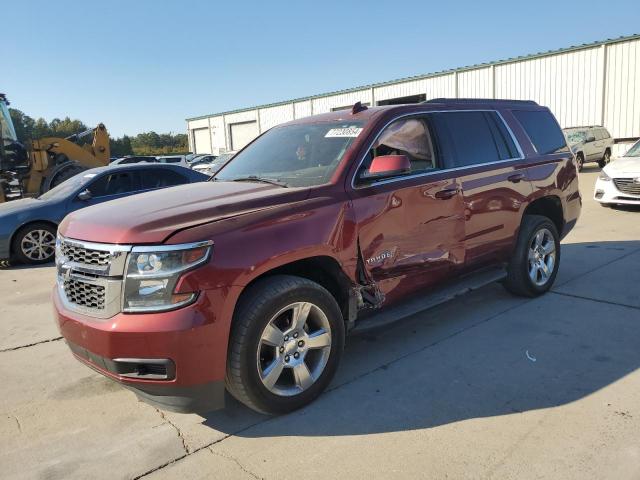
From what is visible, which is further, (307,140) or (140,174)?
(140,174)

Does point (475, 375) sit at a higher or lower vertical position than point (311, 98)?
lower

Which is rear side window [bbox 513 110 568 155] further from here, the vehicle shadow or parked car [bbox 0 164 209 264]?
parked car [bbox 0 164 209 264]

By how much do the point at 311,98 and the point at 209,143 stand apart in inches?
593

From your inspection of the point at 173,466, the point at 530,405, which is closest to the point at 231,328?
the point at 173,466

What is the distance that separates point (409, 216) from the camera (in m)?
3.94

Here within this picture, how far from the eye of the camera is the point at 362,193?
367 centimetres

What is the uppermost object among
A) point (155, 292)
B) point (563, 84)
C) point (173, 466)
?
point (563, 84)

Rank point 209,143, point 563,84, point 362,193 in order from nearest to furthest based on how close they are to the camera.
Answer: point 362,193 → point 563,84 → point 209,143

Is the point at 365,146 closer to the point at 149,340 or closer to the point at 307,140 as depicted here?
the point at 307,140

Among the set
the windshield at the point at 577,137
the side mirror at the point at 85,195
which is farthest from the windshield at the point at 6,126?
the windshield at the point at 577,137

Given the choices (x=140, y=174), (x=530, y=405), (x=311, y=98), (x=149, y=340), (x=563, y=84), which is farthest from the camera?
(x=311, y=98)

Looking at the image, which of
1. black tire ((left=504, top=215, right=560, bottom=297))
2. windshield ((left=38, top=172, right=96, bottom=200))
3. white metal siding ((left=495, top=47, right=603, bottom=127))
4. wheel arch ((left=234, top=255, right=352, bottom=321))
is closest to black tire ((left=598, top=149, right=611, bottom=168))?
white metal siding ((left=495, top=47, right=603, bottom=127))

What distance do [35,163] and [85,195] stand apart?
5839 millimetres

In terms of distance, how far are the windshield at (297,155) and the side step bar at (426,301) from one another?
42.4 inches
